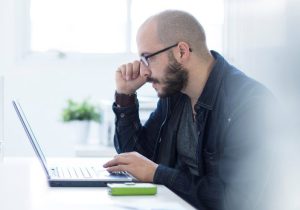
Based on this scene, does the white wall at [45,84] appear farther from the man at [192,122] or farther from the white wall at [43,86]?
the man at [192,122]

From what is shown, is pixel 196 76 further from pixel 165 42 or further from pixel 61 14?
pixel 61 14

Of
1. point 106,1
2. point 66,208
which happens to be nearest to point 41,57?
point 106,1

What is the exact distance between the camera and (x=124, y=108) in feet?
7.50

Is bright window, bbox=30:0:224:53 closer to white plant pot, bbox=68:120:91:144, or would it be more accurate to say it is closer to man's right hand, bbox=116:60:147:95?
white plant pot, bbox=68:120:91:144

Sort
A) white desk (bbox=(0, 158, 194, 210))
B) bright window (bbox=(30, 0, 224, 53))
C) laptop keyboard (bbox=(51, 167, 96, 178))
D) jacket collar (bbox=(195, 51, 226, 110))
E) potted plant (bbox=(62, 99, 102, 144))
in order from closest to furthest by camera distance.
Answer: white desk (bbox=(0, 158, 194, 210)) → laptop keyboard (bbox=(51, 167, 96, 178)) → jacket collar (bbox=(195, 51, 226, 110)) → potted plant (bbox=(62, 99, 102, 144)) → bright window (bbox=(30, 0, 224, 53))

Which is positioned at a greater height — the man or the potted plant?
the man

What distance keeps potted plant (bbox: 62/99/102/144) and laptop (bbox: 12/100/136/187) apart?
2.05 meters

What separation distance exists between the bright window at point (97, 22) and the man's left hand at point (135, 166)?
2855 millimetres

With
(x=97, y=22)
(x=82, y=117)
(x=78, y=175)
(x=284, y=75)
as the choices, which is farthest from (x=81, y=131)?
(x=284, y=75)

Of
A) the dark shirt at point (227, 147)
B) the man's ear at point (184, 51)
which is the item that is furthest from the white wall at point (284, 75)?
the man's ear at point (184, 51)

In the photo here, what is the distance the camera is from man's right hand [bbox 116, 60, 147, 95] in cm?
230

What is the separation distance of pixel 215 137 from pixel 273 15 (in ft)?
1.52

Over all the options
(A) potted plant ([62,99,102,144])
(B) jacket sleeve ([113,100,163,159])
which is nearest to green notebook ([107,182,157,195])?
(B) jacket sleeve ([113,100,163,159])

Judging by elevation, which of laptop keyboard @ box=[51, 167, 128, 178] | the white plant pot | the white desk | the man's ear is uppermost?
the man's ear
